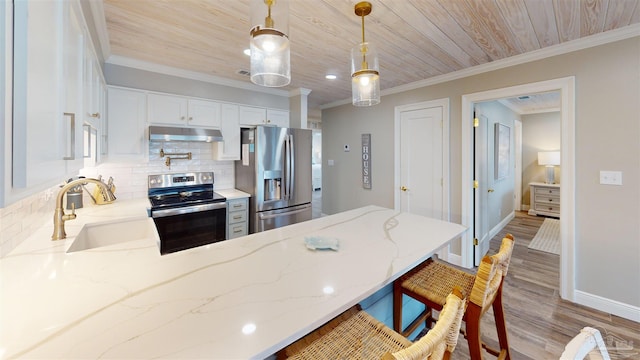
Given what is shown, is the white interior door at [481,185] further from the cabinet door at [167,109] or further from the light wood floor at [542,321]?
the cabinet door at [167,109]

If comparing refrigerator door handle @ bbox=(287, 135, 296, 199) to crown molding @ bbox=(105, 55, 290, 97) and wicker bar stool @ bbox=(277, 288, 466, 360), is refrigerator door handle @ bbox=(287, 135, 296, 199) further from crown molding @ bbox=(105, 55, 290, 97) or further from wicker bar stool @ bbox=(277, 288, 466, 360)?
wicker bar stool @ bbox=(277, 288, 466, 360)

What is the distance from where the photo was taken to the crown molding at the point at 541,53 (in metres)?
2.07

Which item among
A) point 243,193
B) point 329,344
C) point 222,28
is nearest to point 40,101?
point 329,344

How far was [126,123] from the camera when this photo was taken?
9.02 feet

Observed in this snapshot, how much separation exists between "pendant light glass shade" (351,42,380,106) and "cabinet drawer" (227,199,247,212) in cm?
202

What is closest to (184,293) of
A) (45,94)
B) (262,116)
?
(45,94)

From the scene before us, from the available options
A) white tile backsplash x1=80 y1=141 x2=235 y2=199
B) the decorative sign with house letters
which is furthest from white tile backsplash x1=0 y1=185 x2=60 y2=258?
the decorative sign with house letters

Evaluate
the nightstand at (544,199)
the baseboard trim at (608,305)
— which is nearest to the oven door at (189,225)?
the baseboard trim at (608,305)

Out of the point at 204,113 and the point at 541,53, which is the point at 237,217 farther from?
the point at 541,53

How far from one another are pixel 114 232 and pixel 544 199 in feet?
24.4

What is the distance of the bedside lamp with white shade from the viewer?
5516 mm

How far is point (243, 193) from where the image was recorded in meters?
3.36

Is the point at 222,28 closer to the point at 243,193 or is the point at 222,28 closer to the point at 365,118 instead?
the point at 243,193

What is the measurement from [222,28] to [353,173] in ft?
9.72
